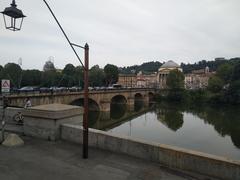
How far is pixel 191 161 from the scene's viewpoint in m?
5.25

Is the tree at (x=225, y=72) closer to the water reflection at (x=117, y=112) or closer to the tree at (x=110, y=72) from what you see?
the tree at (x=110, y=72)

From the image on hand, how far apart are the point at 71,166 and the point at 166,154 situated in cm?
236

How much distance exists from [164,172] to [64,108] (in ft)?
13.4

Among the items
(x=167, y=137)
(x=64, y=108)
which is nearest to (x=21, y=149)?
(x=64, y=108)

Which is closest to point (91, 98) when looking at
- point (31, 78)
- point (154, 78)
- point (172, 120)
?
point (172, 120)

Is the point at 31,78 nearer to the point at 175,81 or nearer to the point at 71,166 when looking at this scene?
the point at 175,81

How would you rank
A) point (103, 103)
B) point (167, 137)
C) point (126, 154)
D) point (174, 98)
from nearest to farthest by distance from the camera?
point (126, 154) < point (167, 137) < point (103, 103) < point (174, 98)

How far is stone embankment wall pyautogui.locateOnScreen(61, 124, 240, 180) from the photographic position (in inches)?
193

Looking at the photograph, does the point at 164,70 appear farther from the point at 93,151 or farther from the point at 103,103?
the point at 93,151

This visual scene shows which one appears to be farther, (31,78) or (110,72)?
(110,72)

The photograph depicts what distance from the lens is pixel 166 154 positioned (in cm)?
562

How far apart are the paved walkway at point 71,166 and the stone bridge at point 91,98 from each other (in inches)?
844

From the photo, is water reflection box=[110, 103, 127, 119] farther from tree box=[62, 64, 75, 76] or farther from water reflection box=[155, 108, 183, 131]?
tree box=[62, 64, 75, 76]

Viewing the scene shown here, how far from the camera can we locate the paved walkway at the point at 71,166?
4902mm
